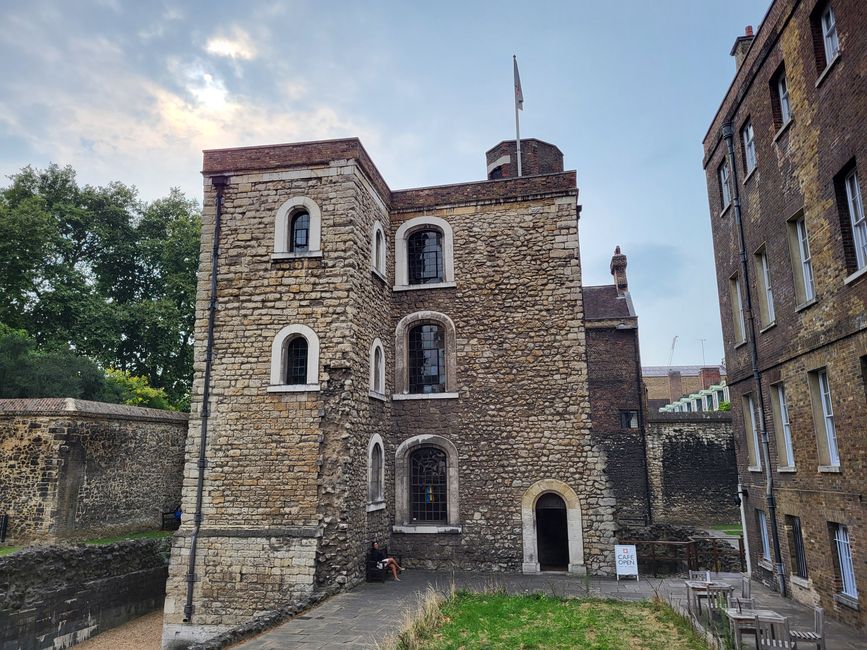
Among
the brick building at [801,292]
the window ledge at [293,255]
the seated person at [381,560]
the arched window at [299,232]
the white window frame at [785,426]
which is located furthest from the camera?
the arched window at [299,232]

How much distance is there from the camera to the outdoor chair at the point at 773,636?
288 inches

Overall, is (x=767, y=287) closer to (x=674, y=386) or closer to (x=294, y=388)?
(x=294, y=388)

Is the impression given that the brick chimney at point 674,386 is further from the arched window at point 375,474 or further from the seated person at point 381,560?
the seated person at point 381,560

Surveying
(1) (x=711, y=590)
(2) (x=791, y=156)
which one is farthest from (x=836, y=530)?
(2) (x=791, y=156)

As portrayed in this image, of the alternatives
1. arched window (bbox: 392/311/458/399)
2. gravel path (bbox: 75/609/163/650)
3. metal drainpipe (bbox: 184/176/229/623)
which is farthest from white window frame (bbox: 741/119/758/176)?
gravel path (bbox: 75/609/163/650)

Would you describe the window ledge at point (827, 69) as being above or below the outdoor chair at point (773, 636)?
above

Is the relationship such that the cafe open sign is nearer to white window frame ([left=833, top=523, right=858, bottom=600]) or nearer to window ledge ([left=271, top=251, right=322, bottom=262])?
white window frame ([left=833, top=523, right=858, bottom=600])

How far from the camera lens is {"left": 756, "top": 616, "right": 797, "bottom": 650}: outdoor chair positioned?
7.31 m

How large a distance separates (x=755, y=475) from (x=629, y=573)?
12.0 ft

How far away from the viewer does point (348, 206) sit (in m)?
14.5

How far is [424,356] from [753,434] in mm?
8377

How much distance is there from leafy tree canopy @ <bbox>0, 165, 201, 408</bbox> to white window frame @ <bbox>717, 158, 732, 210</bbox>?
22445 mm

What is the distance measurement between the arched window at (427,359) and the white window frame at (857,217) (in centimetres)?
985

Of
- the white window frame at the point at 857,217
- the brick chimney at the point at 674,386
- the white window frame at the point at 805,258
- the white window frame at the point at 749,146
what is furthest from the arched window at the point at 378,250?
the brick chimney at the point at 674,386
